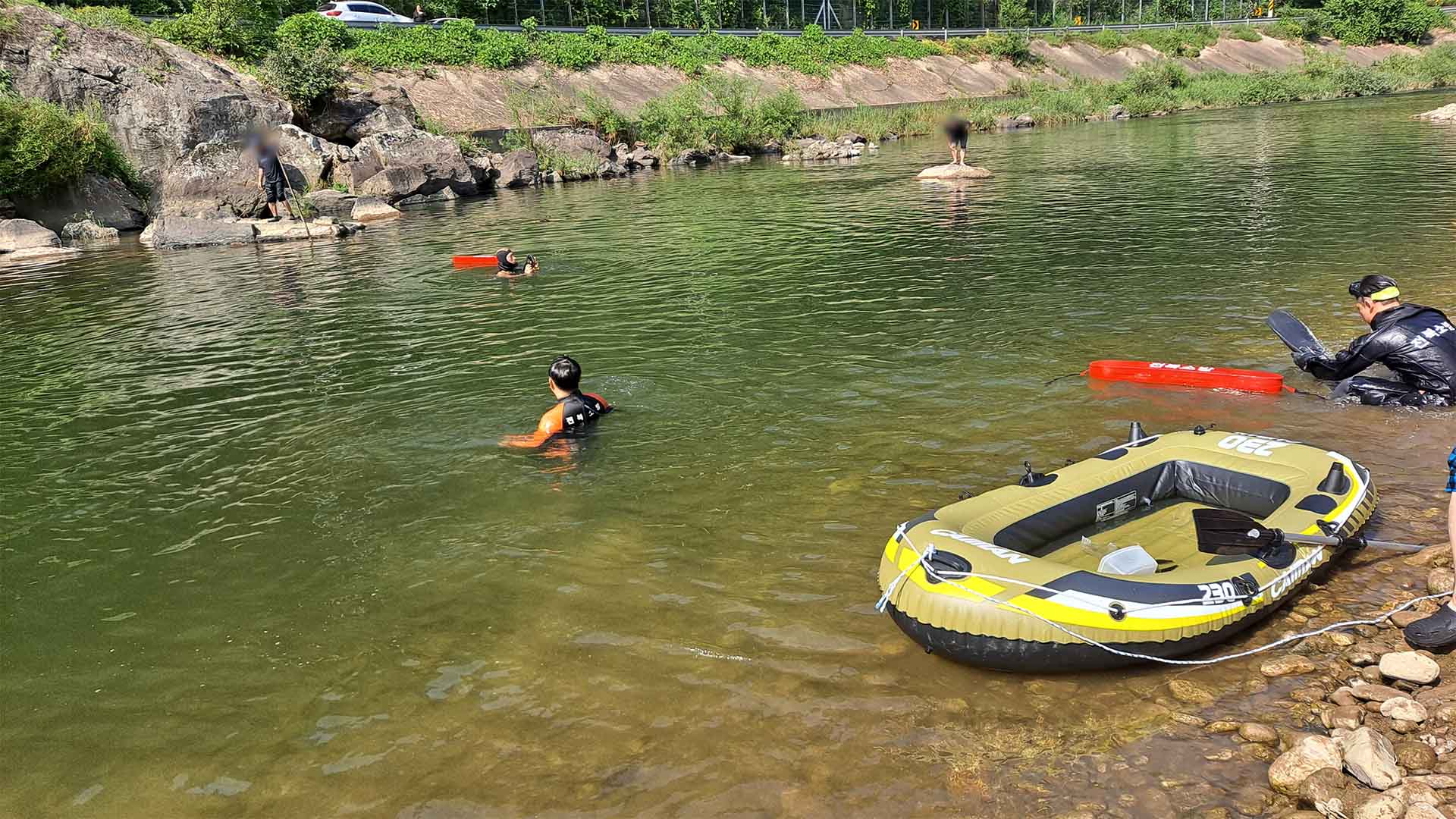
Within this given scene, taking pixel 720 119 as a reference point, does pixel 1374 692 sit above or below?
below

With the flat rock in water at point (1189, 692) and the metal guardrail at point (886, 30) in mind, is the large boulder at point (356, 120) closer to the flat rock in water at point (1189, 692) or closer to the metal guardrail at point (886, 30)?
the metal guardrail at point (886, 30)

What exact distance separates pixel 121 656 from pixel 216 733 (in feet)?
4.39

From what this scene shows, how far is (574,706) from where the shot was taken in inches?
213

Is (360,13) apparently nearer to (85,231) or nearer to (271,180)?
(271,180)

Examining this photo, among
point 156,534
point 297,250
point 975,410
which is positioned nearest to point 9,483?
point 156,534

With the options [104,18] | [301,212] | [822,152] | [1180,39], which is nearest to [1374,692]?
[301,212]

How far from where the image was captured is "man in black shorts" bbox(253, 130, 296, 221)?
29.8 m

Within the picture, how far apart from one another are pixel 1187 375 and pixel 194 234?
85.7ft

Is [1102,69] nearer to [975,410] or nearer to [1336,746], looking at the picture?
[975,410]

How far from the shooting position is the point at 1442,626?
505 cm

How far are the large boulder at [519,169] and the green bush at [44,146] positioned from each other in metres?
13.2

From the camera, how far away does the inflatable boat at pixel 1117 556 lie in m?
5.19

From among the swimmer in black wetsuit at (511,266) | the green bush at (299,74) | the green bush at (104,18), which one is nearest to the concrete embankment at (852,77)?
the green bush at (299,74)

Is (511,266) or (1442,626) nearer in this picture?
(1442,626)
